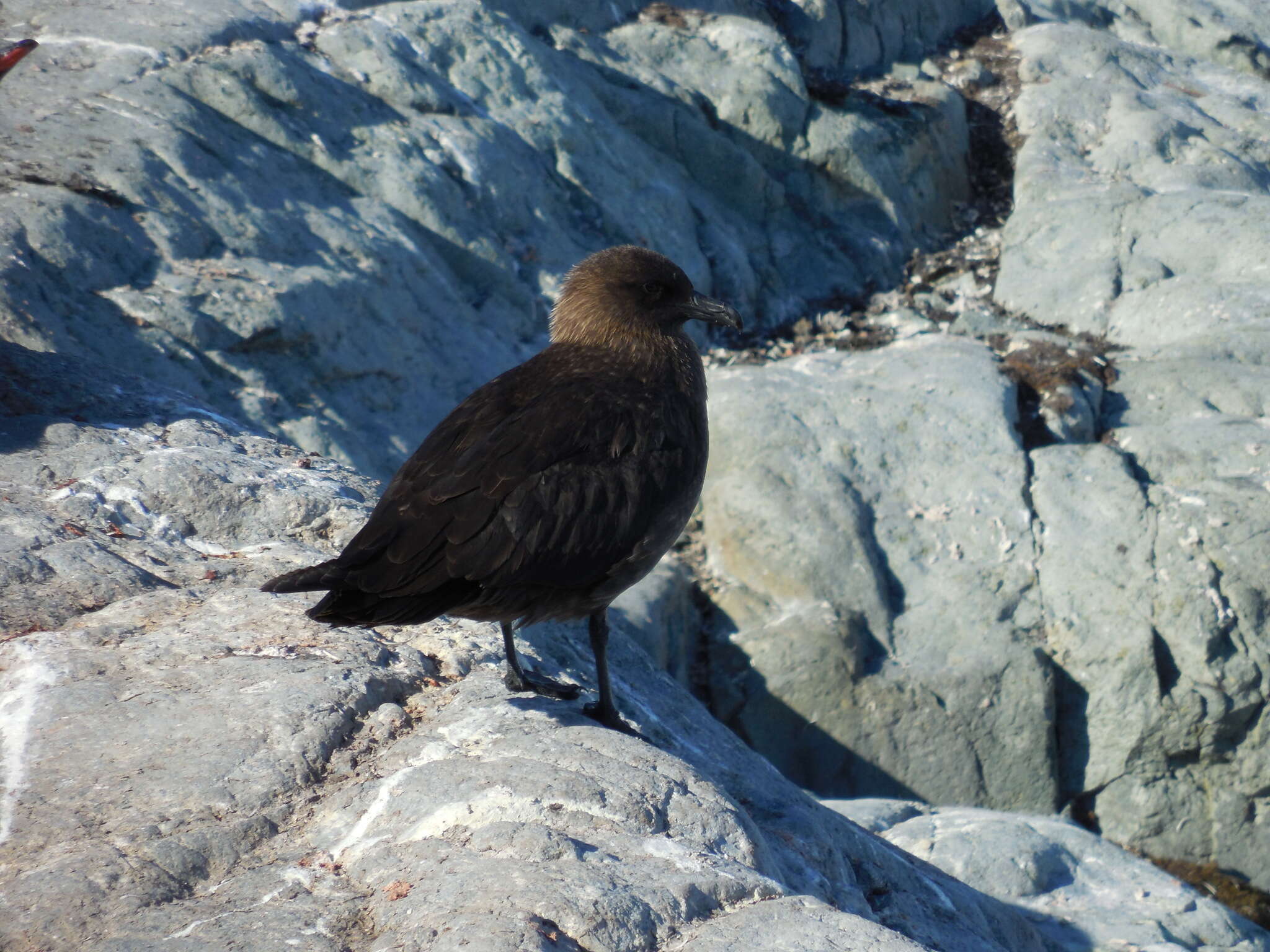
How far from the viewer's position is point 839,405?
10617 mm

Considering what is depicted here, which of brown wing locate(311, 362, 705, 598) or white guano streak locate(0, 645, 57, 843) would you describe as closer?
white guano streak locate(0, 645, 57, 843)

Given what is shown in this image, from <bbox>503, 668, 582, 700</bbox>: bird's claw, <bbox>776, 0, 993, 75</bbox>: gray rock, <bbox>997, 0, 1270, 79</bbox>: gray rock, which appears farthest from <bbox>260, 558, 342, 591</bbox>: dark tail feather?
<bbox>997, 0, 1270, 79</bbox>: gray rock

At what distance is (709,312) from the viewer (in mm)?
5285

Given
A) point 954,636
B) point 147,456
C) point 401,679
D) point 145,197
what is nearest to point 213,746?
point 401,679

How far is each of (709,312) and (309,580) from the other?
95.6 inches

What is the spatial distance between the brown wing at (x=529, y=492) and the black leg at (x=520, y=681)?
0.41 metres

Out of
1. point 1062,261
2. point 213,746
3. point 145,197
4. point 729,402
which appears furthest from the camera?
point 1062,261

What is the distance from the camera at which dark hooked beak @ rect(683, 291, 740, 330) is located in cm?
525

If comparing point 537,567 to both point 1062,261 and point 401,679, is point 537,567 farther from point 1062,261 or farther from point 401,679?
point 1062,261

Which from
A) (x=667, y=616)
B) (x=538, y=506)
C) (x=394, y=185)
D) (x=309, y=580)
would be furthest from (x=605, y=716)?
(x=394, y=185)

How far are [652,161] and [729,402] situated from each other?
4549 mm

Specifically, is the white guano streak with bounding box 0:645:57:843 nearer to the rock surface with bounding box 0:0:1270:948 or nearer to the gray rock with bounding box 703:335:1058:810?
the rock surface with bounding box 0:0:1270:948

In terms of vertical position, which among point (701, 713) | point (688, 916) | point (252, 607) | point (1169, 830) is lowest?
point (1169, 830)

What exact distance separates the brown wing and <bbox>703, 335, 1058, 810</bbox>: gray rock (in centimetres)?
523
